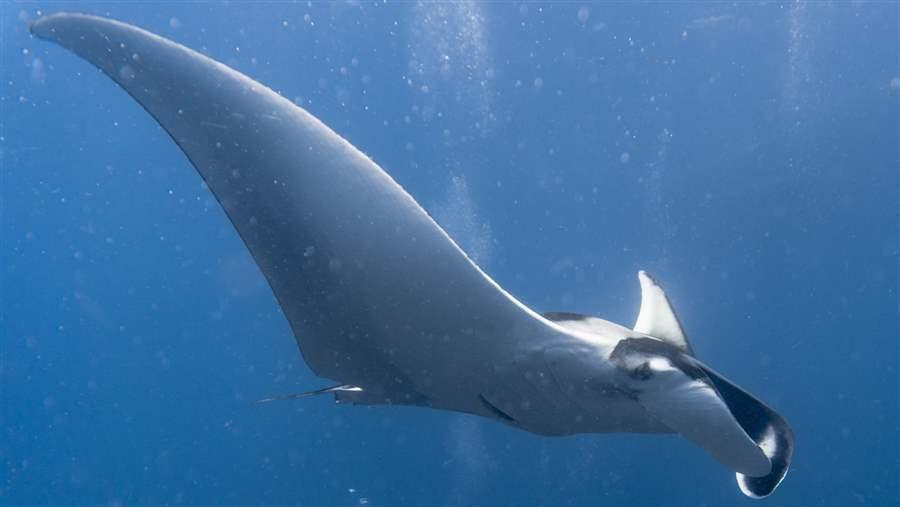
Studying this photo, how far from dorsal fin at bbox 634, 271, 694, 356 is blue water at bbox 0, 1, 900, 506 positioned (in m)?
5.63

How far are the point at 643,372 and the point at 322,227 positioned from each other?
1183 millimetres

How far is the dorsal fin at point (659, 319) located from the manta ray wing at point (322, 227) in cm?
98

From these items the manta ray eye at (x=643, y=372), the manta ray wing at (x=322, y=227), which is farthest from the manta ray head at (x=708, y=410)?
the manta ray wing at (x=322, y=227)

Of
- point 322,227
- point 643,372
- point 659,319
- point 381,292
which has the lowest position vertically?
point 643,372

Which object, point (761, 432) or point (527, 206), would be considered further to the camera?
point (527, 206)

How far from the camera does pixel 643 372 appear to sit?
2100 millimetres

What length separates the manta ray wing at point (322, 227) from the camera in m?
1.74

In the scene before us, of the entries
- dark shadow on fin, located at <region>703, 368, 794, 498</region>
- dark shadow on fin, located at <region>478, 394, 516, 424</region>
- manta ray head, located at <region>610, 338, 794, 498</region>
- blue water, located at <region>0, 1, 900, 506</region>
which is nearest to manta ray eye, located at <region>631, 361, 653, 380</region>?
manta ray head, located at <region>610, 338, 794, 498</region>

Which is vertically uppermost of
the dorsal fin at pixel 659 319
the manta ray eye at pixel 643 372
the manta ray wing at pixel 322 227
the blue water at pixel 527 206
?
the blue water at pixel 527 206

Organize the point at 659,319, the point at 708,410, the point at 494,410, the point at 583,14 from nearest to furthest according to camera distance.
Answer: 1. the point at 708,410
2. the point at 494,410
3. the point at 659,319
4. the point at 583,14

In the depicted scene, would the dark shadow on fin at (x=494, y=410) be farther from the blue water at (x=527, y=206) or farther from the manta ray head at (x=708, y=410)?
the blue water at (x=527, y=206)

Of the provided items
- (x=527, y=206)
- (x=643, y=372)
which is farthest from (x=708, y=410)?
(x=527, y=206)

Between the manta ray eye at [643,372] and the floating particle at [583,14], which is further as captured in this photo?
the floating particle at [583,14]

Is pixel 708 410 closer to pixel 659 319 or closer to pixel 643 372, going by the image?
pixel 643 372
